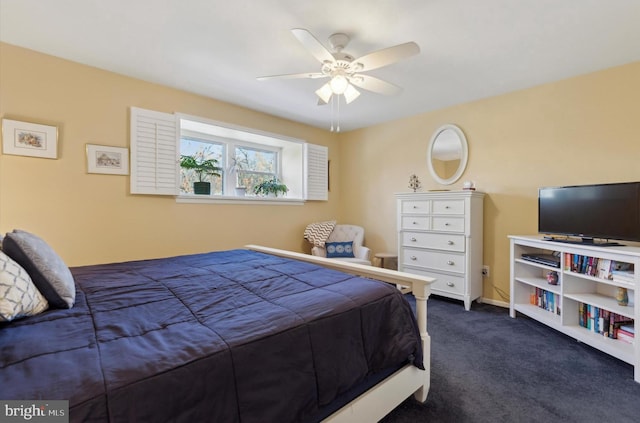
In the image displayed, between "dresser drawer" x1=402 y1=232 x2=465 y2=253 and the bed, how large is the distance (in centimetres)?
179

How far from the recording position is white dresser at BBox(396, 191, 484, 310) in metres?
3.10

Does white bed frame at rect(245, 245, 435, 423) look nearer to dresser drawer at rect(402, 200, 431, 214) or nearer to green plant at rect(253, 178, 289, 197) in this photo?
dresser drawer at rect(402, 200, 431, 214)

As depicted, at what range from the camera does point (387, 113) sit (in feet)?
12.7

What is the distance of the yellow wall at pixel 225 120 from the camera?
236 cm

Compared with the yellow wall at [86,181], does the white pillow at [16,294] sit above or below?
below

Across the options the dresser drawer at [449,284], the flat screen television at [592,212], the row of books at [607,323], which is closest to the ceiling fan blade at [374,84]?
the flat screen television at [592,212]

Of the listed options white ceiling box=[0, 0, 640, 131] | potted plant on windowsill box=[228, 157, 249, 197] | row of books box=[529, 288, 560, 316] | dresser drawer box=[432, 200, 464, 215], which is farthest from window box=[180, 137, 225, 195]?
row of books box=[529, 288, 560, 316]

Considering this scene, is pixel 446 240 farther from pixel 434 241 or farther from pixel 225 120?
pixel 225 120

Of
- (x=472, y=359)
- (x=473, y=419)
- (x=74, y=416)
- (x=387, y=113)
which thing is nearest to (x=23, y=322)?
(x=74, y=416)

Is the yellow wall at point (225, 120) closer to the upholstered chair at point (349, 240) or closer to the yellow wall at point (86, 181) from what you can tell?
the yellow wall at point (86, 181)

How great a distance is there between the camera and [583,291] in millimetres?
2418

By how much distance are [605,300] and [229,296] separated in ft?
8.99

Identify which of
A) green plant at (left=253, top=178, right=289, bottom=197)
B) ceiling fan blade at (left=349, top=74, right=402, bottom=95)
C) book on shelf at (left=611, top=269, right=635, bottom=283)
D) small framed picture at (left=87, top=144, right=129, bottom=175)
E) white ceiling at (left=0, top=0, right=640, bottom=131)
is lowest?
book on shelf at (left=611, top=269, right=635, bottom=283)

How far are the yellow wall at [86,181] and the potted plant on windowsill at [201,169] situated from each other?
207 millimetres
